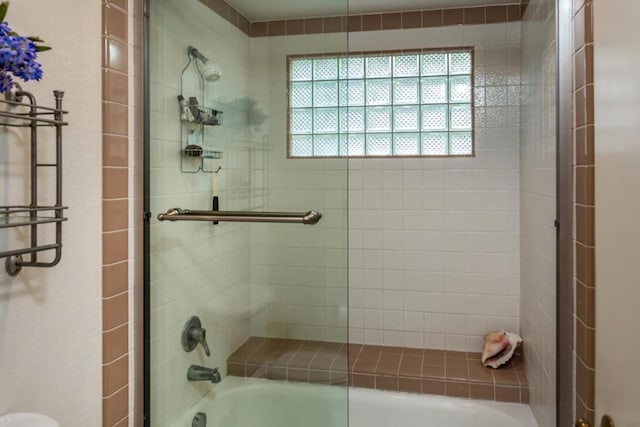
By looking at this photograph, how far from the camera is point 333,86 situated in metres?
1.62

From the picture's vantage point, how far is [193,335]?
1.75 metres

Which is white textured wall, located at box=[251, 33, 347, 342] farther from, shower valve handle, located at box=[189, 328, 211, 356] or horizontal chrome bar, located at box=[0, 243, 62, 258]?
horizontal chrome bar, located at box=[0, 243, 62, 258]

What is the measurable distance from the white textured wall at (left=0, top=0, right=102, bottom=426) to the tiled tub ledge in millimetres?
550

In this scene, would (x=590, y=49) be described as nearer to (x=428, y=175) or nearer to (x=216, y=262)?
(x=216, y=262)

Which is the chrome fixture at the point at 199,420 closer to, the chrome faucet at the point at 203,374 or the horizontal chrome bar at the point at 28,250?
the chrome faucet at the point at 203,374

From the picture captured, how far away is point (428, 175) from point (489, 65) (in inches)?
26.2

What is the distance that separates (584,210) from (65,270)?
4.37 feet

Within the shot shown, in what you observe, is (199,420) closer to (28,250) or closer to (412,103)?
(28,250)

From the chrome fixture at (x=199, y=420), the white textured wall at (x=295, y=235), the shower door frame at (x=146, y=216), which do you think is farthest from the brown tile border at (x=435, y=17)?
the chrome fixture at (x=199, y=420)

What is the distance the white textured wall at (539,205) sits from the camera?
1652 millimetres

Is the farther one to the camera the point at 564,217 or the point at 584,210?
the point at 564,217

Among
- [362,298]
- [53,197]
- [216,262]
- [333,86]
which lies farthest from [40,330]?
[362,298]

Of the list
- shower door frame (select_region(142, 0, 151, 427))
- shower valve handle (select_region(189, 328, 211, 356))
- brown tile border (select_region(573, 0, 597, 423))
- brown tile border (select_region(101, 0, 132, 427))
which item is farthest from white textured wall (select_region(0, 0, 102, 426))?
brown tile border (select_region(573, 0, 597, 423))

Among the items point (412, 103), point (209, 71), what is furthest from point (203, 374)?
point (412, 103)
